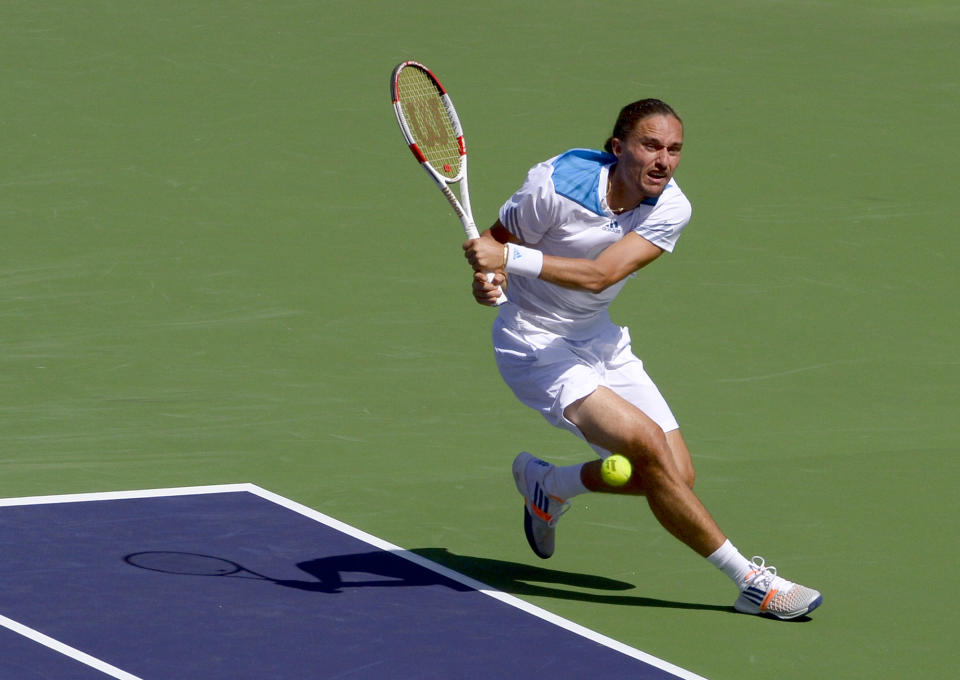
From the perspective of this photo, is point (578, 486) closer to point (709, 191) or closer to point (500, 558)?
point (500, 558)

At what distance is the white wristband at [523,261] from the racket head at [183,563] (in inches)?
65.8

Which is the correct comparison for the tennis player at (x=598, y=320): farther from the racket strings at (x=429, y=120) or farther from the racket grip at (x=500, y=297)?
the racket strings at (x=429, y=120)

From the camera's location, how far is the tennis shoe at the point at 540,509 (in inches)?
285

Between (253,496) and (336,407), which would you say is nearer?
(253,496)

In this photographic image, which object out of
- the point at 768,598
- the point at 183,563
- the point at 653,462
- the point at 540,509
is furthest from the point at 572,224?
→ the point at 183,563

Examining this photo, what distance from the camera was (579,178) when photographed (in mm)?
6906

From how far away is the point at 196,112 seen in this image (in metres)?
14.3

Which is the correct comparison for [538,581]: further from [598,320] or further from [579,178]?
[579,178]

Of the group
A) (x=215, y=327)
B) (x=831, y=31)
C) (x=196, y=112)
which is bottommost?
(x=215, y=327)

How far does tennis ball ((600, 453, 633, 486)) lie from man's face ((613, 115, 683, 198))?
3.62ft

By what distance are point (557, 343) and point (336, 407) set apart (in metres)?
2.78

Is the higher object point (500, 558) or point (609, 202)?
point (609, 202)

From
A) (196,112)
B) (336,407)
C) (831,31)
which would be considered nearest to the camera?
(336,407)

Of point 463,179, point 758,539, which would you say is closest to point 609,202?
point 463,179
